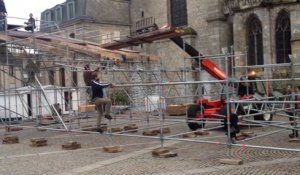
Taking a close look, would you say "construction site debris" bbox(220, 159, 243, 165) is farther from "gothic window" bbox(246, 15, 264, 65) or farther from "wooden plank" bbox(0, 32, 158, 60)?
"gothic window" bbox(246, 15, 264, 65)

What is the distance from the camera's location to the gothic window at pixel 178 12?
33.6m

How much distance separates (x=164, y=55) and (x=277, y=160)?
77.1 ft

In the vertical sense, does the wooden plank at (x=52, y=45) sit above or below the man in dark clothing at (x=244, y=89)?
above

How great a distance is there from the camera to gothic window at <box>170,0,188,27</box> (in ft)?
110

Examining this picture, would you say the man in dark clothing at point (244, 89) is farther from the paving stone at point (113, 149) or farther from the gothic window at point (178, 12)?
the gothic window at point (178, 12)

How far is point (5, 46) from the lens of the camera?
18.0 m

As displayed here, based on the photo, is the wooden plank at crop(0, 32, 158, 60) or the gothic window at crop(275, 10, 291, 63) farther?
the gothic window at crop(275, 10, 291, 63)

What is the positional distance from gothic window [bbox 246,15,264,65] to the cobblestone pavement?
13380mm

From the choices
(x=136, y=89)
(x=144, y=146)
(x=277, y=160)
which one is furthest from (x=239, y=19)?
(x=277, y=160)

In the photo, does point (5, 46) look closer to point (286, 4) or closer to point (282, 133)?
point (282, 133)

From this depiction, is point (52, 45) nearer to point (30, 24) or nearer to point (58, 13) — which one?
point (30, 24)

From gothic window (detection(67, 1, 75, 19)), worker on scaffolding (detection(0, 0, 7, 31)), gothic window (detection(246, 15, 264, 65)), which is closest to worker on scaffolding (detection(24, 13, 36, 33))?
worker on scaffolding (detection(0, 0, 7, 31))

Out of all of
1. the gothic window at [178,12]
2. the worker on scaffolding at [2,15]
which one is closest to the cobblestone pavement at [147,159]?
the worker on scaffolding at [2,15]

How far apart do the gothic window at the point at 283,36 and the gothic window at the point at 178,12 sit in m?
8.63
